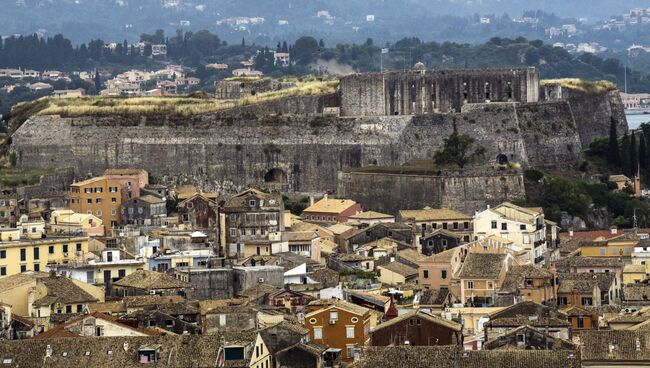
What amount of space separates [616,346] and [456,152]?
45200mm

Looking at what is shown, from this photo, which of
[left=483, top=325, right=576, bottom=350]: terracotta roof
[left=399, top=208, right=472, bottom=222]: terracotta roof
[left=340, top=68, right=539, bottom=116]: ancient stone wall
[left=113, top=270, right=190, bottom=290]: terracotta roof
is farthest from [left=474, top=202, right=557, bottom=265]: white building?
[left=483, top=325, right=576, bottom=350]: terracotta roof

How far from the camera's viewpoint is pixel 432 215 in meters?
80.6

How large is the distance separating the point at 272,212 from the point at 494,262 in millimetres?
11908

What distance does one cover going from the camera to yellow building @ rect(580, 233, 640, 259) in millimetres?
72056

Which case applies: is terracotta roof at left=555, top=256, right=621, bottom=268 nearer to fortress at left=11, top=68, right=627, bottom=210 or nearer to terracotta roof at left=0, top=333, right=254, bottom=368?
terracotta roof at left=0, top=333, right=254, bottom=368

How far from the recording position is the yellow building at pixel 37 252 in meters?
65.5

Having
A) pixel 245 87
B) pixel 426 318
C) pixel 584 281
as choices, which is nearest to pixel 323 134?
pixel 245 87

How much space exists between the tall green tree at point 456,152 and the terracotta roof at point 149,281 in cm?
2847

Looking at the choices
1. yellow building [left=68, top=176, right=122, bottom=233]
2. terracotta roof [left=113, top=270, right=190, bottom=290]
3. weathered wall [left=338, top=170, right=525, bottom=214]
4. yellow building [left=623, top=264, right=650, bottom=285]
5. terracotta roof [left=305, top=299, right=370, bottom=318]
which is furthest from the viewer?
weathered wall [left=338, top=170, right=525, bottom=214]

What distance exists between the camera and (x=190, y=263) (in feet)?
223

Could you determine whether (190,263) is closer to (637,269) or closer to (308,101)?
(637,269)

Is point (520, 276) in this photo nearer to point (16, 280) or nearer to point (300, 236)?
point (300, 236)

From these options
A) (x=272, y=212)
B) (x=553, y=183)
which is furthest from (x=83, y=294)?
(x=553, y=183)

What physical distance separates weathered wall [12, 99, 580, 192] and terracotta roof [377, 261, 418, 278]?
25344 millimetres
